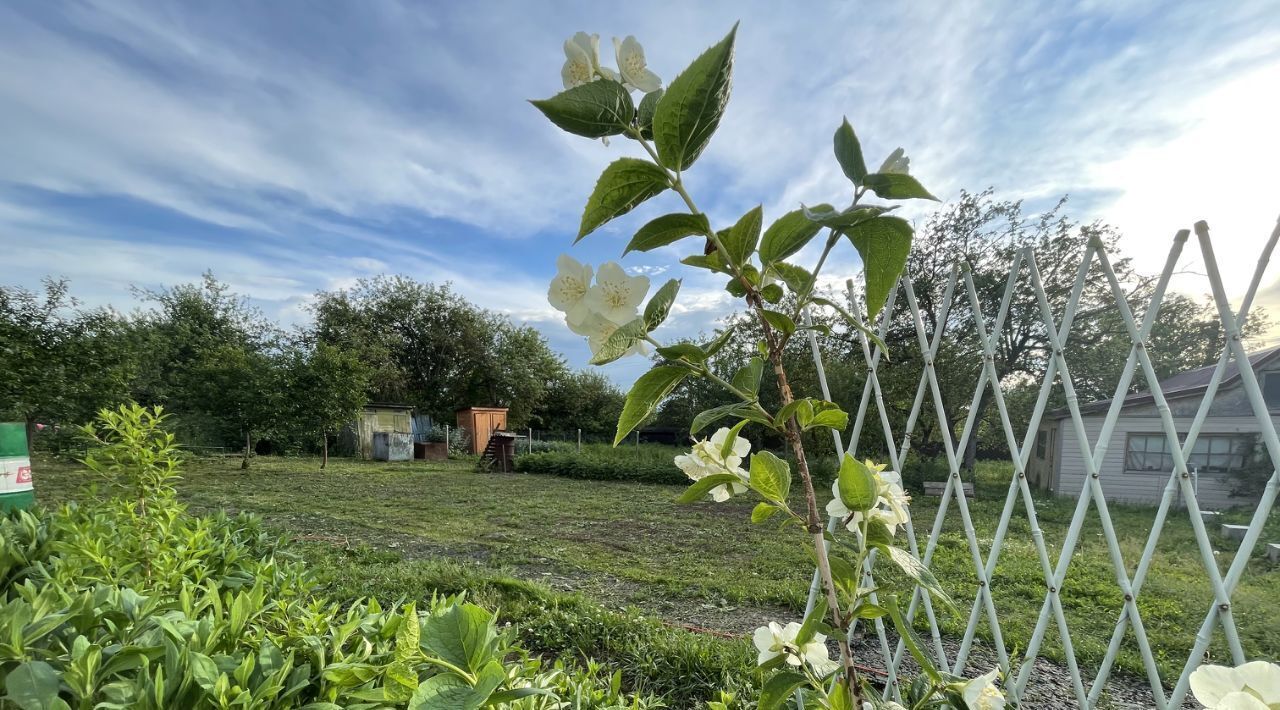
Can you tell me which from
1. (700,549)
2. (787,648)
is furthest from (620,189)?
(700,549)

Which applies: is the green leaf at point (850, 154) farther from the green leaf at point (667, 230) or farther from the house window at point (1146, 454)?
the house window at point (1146, 454)

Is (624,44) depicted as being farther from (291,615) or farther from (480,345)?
(480,345)

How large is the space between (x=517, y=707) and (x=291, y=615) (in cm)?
57

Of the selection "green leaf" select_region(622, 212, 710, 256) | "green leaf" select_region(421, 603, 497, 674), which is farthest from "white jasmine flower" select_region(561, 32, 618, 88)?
"green leaf" select_region(421, 603, 497, 674)

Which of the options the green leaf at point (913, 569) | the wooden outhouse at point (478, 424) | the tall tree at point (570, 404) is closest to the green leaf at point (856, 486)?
the green leaf at point (913, 569)

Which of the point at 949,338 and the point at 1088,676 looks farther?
the point at 949,338

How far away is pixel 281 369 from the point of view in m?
12.0

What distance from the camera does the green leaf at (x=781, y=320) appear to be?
52 cm

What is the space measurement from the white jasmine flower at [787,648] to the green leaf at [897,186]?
0.45 meters

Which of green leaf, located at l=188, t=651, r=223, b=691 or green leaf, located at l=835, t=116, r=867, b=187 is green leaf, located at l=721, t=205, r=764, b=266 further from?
green leaf, located at l=188, t=651, r=223, b=691

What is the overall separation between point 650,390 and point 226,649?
86 cm

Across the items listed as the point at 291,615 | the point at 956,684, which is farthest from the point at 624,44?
the point at 291,615

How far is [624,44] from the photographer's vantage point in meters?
0.48

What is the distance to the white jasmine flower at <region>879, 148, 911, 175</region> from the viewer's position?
1.48ft
